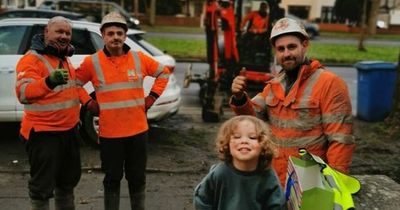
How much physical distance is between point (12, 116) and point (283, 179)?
510 centimetres

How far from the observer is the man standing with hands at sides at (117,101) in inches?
170

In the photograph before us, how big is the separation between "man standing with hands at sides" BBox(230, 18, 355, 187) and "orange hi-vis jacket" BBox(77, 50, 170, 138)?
148 centimetres

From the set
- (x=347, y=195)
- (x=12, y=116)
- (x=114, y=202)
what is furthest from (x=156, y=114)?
(x=347, y=195)

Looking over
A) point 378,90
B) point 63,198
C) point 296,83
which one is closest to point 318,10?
point 378,90

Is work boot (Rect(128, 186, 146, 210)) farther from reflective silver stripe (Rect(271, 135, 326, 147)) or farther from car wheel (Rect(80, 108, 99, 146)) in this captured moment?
car wheel (Rect(80, 108, 99, 146))

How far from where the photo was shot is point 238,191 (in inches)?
103

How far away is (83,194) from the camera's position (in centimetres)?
562

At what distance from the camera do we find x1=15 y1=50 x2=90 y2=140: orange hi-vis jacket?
3840 mm

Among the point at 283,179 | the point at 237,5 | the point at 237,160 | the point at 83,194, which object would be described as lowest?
the point at 83,194

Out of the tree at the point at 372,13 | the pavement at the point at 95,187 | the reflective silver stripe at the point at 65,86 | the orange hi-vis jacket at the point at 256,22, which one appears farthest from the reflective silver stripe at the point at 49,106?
the tree at the point at 372,13

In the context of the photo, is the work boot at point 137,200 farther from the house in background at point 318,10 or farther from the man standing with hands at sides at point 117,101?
the house in background at point 318,10

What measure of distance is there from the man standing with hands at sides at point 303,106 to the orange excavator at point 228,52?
6126 millimetres

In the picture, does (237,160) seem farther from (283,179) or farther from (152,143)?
(152,143)

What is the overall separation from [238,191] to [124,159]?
78.7 inches
